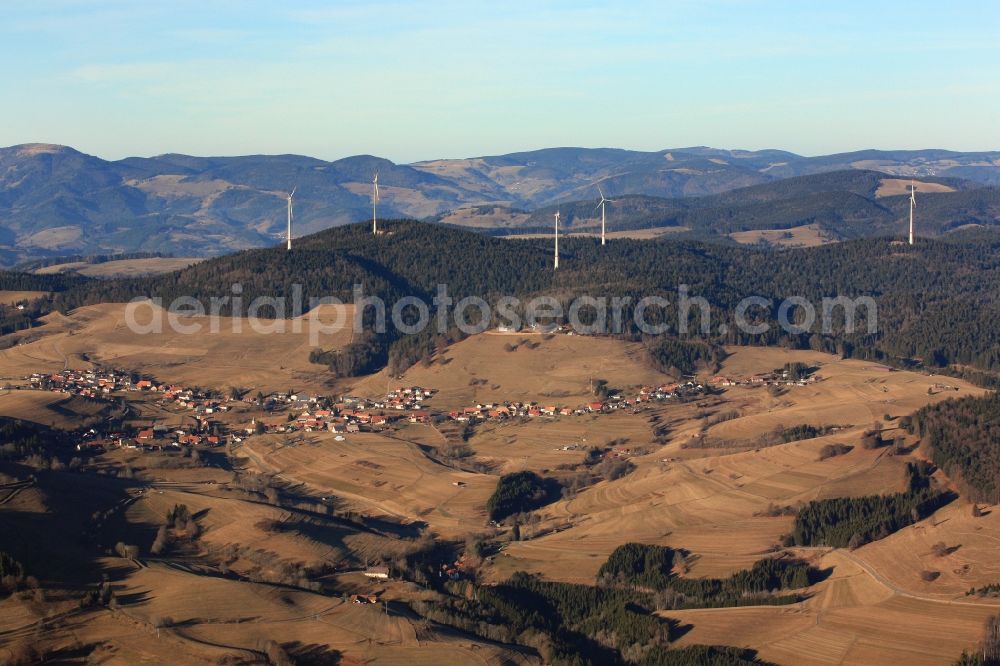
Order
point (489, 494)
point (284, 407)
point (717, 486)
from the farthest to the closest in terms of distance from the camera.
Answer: point (284, 407)
point (489, 494)
point (717, 486)

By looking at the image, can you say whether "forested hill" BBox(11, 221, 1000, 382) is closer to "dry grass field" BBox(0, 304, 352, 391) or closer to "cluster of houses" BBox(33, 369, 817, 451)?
"dry grass field" BBox(0, 304, 352, 391)

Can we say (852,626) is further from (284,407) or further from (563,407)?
(284,407)

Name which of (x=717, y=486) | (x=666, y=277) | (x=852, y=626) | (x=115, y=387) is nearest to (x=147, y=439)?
(x=115, y=387)

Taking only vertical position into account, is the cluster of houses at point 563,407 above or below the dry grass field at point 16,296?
below

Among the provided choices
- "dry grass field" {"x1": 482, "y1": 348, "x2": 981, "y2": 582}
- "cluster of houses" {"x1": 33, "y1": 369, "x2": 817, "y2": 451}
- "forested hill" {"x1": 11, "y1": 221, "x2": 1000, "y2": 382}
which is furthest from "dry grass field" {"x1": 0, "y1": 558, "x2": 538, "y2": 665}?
"forested hill" {"x1": 11, "y1": 221, "x2": 1000, "y2": 382}

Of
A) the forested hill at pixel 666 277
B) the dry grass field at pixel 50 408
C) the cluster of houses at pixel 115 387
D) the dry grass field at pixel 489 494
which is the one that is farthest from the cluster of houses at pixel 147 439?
the forested hill at pixel 666 277

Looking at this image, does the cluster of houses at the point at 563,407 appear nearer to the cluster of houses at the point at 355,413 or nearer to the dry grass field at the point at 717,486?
the dry grass field at the point at 717,486
